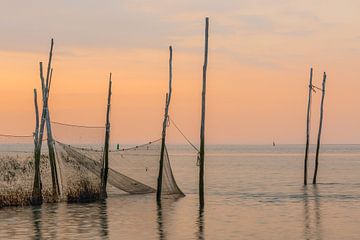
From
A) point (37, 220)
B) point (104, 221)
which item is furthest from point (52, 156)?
point (104, 221)

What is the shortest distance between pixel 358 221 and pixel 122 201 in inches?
432

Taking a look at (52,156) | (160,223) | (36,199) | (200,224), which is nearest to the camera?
(200,224)

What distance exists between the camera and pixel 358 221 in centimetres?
2325

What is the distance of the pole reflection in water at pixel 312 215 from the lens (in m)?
20.1

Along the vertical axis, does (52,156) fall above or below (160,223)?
above

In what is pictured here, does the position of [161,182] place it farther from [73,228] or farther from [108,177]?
[73,228]

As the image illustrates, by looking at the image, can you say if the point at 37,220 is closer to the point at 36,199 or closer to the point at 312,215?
the point at 36,199

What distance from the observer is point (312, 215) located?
996 inches

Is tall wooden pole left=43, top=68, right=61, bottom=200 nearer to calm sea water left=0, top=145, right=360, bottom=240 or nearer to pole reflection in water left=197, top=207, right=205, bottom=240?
calm sea water left=0, top=145, right=360, bottom=240

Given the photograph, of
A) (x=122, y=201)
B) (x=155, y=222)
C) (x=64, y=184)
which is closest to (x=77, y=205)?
(x=64, y=184)

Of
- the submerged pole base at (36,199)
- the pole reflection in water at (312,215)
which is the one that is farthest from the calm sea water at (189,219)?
the submerged pole base at (36,199)

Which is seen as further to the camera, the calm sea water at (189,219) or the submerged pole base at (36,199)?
the submerged pole base at (36,199)

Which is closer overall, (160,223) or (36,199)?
(160,223)

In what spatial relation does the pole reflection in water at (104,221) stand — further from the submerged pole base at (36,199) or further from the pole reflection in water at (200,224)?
the pole reflection in water at (200,224)
